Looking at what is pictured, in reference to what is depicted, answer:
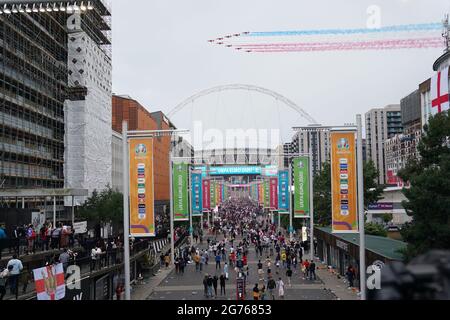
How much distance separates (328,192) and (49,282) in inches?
1462

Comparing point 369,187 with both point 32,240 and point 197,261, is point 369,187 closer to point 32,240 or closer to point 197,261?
point 197,261

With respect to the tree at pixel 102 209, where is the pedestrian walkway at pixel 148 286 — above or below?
below

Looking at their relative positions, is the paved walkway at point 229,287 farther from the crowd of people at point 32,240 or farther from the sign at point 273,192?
the sign at point 273,192

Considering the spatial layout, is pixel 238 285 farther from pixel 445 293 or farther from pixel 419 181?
pixel 445 293

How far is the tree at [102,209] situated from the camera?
151 feet

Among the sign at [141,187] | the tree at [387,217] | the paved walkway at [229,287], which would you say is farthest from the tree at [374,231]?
the tree at [387,217]

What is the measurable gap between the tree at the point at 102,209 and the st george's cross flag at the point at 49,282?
3393 centimetres

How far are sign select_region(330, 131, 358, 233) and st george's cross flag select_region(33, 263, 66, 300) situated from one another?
1028 cm

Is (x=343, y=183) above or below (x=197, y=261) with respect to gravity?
above

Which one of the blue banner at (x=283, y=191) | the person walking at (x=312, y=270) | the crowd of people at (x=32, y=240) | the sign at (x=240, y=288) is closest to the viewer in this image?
the crowd of people at (x=32, y=240)

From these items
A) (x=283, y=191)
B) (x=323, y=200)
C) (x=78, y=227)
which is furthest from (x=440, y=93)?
(x=78, y=227)

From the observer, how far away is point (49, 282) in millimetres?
12172
